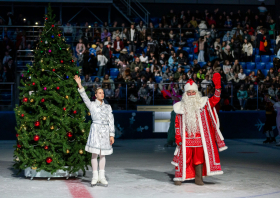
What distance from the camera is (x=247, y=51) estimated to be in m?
24.3

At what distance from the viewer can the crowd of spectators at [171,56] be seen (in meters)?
18.9

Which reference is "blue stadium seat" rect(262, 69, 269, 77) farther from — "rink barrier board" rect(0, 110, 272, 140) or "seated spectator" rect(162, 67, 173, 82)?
"seated spectator" rect(162, 67, 173, 82)

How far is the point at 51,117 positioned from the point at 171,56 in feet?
46.4

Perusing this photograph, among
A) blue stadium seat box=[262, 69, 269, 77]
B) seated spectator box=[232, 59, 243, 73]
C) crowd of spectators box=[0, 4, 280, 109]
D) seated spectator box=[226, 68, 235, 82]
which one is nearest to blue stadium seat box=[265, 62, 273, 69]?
crowd of spectators box=[0, 4, 280, 109]

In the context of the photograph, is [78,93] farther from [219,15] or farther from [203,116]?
[219,15]

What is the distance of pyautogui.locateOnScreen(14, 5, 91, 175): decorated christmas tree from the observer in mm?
8594

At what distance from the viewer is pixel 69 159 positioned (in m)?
8.66

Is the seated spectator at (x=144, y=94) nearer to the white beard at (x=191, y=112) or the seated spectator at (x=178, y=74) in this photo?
the seated spectator at (x=178, y=74)

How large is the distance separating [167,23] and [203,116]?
1928cm

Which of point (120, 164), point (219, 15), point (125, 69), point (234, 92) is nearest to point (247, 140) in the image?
point (234, 92)

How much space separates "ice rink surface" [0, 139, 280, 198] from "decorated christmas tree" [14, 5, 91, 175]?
408 mm

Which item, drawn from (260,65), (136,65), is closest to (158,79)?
(136,65)

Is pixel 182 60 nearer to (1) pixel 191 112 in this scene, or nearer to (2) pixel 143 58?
(2) pixel 143 58

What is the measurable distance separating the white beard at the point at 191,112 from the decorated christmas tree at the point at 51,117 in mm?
1872
